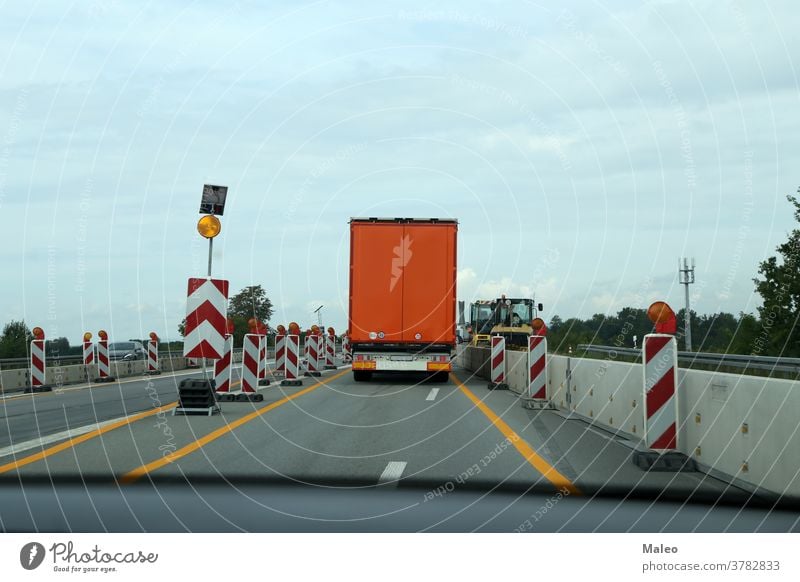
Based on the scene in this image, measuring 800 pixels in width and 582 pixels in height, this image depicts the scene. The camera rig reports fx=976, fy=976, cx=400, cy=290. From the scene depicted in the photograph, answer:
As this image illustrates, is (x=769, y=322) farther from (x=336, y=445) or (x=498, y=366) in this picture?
(x=336, y=445)

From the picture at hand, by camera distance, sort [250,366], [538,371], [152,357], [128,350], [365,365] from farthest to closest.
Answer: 1. [128,350]
2. [152,357]
3. [365,365]
4. [250,366]
5. [538,371]

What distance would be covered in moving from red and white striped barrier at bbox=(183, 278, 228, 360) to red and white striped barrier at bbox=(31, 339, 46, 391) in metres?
12.4

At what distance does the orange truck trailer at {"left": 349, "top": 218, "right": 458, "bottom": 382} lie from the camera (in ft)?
84.0

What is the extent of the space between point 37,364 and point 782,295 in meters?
35.3

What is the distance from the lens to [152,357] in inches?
1469

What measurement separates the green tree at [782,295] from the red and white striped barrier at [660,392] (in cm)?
3109

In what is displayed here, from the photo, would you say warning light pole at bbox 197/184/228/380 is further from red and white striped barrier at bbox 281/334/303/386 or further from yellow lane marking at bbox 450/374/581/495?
red and white striped barrier at bbox 281/334/303/386

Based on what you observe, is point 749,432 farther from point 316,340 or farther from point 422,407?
point 316,340

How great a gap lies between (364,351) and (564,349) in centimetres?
1984

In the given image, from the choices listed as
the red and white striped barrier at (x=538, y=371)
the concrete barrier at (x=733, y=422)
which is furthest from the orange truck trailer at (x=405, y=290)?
the concrete barrier at (x=733, y=422)

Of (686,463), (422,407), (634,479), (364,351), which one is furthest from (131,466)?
(364,351)

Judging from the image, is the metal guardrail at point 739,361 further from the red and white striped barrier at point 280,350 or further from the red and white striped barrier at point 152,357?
the red and white striped barrier at point 152,357

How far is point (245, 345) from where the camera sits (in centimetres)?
1922

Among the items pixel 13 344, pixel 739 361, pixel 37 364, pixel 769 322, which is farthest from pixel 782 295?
pixel 13 344
